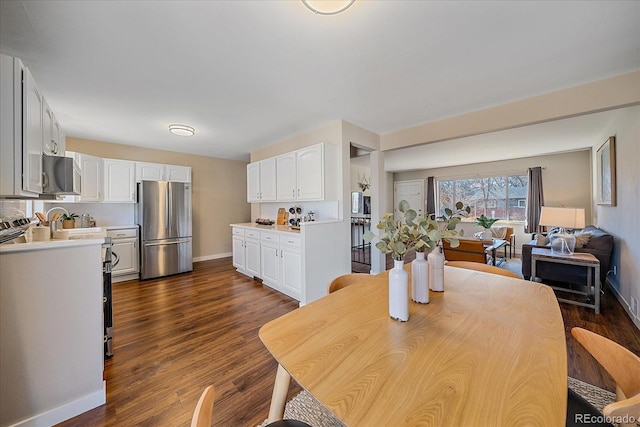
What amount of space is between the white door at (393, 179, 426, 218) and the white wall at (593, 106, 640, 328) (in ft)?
14.6

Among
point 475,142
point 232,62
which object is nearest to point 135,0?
point 232,62

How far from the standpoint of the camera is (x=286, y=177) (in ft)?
12.7

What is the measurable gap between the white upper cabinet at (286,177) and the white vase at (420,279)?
270 cm

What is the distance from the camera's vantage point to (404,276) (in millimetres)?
1031

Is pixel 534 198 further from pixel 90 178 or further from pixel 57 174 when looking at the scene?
pixel 90 178

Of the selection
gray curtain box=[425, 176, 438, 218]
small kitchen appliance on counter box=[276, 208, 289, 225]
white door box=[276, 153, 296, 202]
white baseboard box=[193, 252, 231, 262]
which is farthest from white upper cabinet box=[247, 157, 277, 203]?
gray curtain box=[425, 176, 438, 218]

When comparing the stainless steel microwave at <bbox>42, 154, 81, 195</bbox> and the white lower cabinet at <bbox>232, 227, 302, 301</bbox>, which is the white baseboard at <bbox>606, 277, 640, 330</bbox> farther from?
the stainless steel microwave at <bbox>42, 154, 81, 195</bbox>

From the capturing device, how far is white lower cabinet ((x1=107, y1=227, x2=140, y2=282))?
12.9 feet

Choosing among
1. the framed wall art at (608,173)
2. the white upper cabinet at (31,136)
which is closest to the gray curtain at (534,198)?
the framed wall art at (608,173)

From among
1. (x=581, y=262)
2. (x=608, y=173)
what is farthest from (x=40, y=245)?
(x=608, y=173)

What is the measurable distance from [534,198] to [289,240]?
607 centimetres

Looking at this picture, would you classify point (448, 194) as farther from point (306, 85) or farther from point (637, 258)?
point (306, 85)

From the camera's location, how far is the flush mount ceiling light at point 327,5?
1.34m

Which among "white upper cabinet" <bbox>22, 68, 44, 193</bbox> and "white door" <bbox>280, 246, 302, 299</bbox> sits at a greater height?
"white upper cabinet" <bbox>22, 68, 44, 193</bbox>
